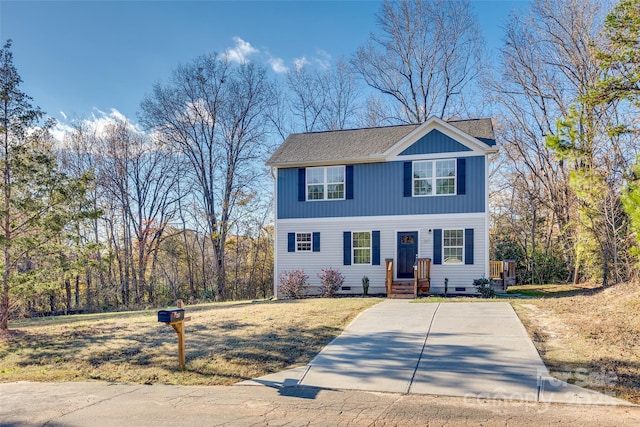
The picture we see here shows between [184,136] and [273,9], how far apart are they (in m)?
12.4

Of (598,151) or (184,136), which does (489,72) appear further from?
(184,136)

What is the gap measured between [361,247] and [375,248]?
20.9 inches

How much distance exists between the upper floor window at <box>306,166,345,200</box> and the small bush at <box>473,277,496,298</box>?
18.4 ft

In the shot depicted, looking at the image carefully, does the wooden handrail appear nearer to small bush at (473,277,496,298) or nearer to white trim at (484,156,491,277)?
small bush at (473,277,496,298)

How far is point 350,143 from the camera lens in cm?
1714

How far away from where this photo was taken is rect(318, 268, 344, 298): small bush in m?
15.6

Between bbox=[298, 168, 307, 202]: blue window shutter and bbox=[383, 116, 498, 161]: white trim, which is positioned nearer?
bbox=[383, 116, 498, 161]: white trim

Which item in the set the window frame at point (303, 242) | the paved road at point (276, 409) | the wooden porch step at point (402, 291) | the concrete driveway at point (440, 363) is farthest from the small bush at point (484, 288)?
the paved road at point (276, 409)

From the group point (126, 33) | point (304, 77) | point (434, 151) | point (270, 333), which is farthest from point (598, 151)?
point (304, 77)

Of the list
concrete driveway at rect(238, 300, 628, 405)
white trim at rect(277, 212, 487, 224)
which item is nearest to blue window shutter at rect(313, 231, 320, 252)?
white trim at rect(277, 212, 487, 224)

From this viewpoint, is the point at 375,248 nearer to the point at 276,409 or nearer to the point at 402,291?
the point at 402,291

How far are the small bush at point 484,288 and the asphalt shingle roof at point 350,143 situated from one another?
4.75 metres

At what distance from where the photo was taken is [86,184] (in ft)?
35.1

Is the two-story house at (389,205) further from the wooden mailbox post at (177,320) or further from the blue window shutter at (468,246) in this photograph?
→ the wooden mailbox post at (177,320)
